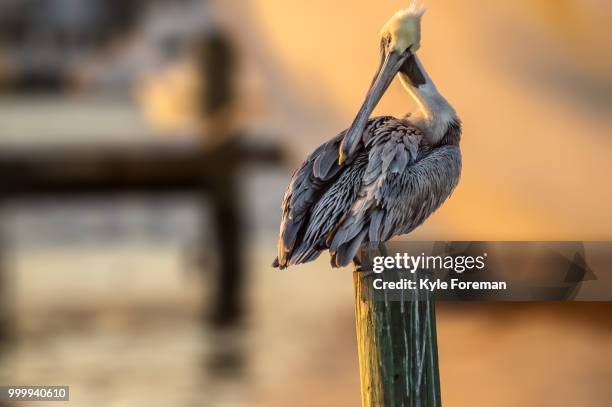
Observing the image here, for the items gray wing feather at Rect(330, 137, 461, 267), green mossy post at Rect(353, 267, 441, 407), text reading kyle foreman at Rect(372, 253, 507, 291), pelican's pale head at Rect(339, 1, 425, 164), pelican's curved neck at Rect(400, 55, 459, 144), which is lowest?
green mossy post at Rect(353, 267, 441, 407)

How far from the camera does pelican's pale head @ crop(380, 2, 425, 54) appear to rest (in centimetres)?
358

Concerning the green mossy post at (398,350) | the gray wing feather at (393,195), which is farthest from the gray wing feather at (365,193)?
the green mossy post at (398,350)

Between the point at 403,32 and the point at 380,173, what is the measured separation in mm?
488

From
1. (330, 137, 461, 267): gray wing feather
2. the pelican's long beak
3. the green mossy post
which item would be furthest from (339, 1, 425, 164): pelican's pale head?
the green mossy post

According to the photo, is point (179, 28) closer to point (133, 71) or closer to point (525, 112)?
point (133, 71)

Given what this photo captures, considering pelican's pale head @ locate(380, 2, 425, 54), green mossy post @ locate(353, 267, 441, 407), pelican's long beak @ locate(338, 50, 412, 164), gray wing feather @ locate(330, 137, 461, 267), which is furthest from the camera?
pelican's pale head @ locate(380, 2, 425, 54)

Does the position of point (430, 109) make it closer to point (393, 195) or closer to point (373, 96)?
point (373, 96)

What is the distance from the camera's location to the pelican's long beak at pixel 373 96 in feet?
11.3

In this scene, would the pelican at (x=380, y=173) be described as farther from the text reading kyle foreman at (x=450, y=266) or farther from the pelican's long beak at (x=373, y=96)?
the text reading kyle foreman at (x=450, y=266)

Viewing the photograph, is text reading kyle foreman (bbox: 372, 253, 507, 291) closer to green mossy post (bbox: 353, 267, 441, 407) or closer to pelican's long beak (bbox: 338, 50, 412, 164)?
pelican's long beak (bbox: 338, 50, 412, 164)

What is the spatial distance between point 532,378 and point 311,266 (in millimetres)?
800

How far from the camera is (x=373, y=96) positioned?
11.5 ft

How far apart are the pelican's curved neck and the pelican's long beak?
6 centimetres

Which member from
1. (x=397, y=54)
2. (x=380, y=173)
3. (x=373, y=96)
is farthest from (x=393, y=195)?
(x=397, y=54)
